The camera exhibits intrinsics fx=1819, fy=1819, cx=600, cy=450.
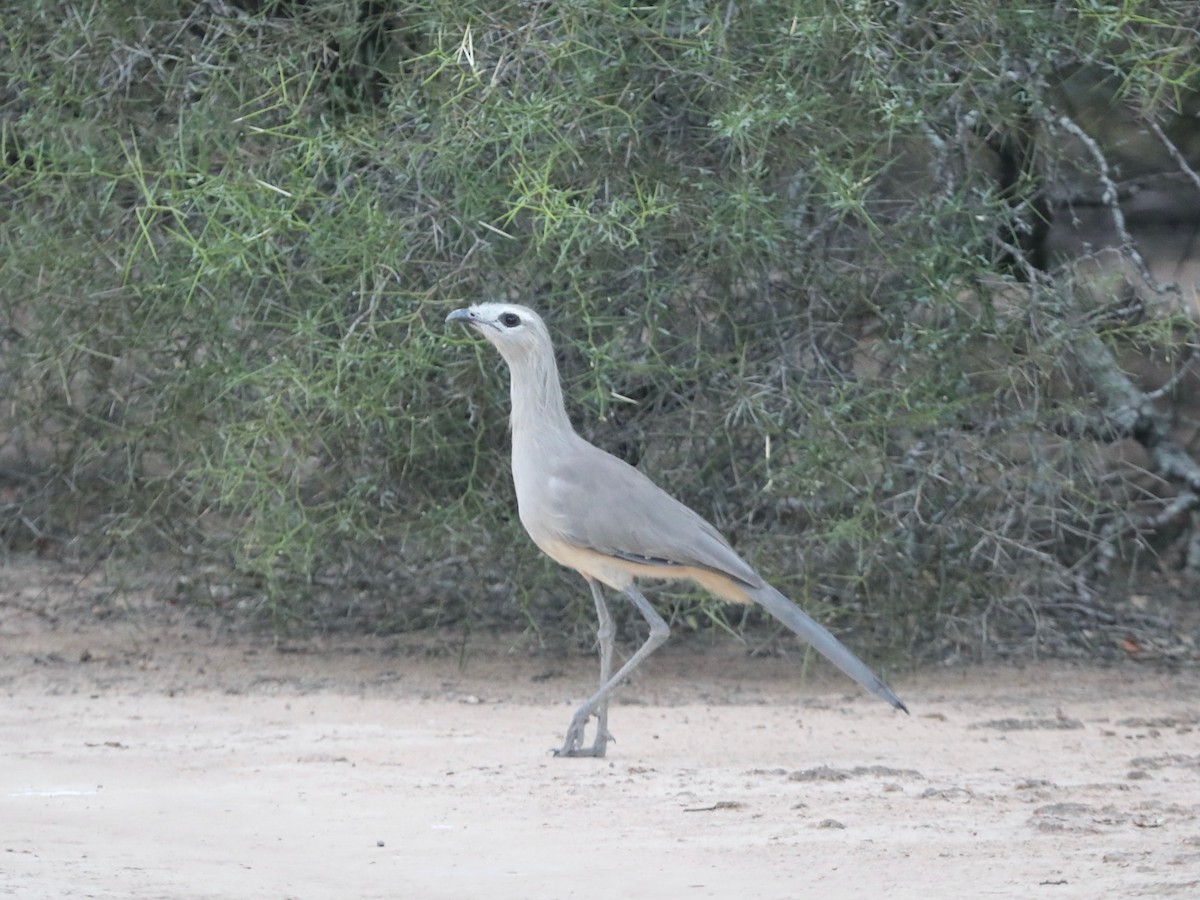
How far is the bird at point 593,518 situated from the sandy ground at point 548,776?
1.39ft

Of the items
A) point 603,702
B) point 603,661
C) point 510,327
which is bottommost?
point 603,702

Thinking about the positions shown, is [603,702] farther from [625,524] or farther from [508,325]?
[508,325]

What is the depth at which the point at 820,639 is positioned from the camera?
221 inches

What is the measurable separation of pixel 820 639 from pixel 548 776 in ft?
3.07

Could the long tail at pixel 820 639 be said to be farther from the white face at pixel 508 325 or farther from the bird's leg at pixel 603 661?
the white face at pixel 508 325

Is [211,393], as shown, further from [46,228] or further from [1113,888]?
[1113,888]

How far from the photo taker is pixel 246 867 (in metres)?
4.24

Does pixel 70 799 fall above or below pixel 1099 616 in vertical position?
below

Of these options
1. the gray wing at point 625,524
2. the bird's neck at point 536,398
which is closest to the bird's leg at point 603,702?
the gray wing at point 625,524

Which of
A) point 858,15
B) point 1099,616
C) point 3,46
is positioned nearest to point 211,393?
point 3,46

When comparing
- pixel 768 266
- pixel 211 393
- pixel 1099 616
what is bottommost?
pixel 1099 616

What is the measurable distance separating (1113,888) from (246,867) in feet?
6.45

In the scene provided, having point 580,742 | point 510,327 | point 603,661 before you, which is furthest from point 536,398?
point 580,742

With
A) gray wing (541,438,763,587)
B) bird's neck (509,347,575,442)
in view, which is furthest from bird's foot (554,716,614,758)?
bird's neck (509,347,575,442)
